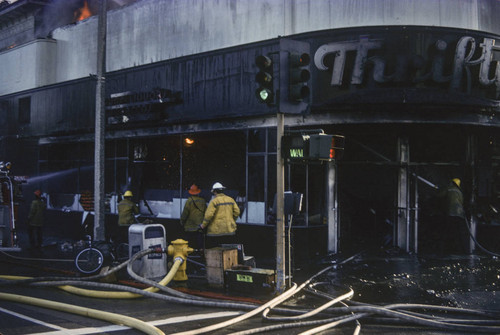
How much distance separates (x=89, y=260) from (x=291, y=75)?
5997 mm

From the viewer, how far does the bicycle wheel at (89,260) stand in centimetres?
1165

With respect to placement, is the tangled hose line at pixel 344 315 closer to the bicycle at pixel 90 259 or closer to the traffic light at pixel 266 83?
the bicycle at pixel 90 259

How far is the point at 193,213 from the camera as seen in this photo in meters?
12.8

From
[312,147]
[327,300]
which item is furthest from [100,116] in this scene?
[327,300]

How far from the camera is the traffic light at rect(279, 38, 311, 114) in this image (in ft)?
30.3

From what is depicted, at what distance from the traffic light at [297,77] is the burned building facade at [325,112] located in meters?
0.13

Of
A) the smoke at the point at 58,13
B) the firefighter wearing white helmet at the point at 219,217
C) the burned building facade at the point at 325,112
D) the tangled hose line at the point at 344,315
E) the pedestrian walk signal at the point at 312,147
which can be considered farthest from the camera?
the smoke at the point at 58,13

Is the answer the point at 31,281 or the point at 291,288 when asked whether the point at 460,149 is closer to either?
the point at 291,288

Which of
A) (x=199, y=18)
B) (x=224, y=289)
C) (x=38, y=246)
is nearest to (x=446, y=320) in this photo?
(x=224, y=289)

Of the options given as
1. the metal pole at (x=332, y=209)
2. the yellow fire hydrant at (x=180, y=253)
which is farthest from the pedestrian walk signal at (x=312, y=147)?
the metal pole at (x=332, y=209)

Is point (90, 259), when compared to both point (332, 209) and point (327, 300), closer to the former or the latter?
point (327, 300)

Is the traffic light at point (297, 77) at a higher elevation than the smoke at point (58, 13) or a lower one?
lower

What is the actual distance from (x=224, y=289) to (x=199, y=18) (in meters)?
9.20

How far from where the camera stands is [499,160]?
49.8 ft
